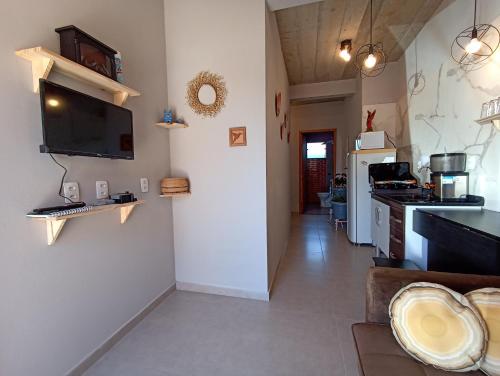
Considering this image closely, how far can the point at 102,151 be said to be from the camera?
148 cm

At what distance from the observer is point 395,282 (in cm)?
112

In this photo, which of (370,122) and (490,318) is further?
(370,122)

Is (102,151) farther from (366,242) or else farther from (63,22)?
(366,242)

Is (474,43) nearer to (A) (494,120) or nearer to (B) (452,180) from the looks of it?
(A) (494,120)

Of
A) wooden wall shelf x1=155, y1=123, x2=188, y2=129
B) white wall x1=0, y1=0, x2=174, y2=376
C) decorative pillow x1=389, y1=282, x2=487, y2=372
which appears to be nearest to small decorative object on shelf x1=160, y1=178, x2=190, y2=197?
white wall x1=0, y1=0, x2=174, y2=376

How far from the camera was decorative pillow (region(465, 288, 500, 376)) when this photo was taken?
0.86m

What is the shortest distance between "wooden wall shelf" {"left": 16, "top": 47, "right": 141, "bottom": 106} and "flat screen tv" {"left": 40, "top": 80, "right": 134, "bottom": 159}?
109mm

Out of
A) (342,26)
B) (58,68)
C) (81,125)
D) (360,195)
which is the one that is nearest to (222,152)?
(81,125)

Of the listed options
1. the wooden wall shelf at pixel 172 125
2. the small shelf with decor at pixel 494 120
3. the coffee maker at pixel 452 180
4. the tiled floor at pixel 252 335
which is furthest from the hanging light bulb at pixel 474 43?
the wooden wall shelf at pixel 172 125

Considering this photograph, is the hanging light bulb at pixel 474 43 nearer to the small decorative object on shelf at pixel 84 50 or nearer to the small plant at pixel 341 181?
the small decorative object on shelf at pixel 84 50

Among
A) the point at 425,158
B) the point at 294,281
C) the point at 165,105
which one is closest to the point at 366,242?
the point at 425,158

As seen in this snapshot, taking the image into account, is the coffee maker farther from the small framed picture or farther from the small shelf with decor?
the small framed picture

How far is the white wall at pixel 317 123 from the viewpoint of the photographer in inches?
243

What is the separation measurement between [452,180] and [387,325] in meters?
1.72
